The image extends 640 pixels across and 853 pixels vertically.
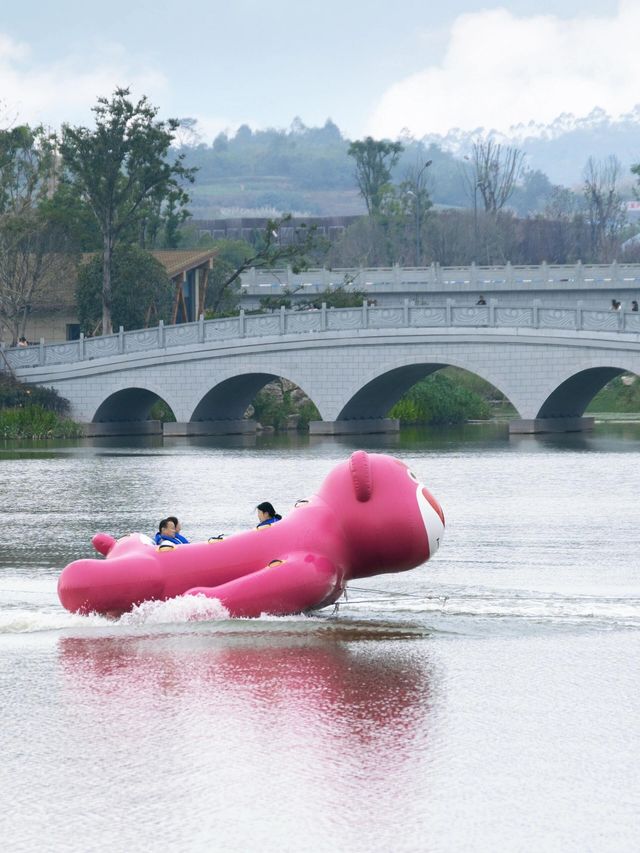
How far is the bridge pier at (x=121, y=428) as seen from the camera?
59156 millimetres

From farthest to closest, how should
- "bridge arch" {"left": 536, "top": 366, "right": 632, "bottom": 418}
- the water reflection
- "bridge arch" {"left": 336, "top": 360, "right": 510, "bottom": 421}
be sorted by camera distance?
"bridge arch" {"left": 336, "top": 360, "right": 510, "bottom": 421}
"bridge arch" {"left": 536, "top": 366, "right": 632, "bottom": 418}
the water reflection

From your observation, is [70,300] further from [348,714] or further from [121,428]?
[348,714]

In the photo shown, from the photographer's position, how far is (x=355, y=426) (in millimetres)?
58406

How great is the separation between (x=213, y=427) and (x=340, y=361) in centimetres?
675

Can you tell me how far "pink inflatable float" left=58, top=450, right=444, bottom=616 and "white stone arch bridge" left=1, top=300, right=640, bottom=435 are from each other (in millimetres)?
36258

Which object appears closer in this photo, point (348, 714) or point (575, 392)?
point (348, 714)

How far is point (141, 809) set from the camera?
28.1 ft

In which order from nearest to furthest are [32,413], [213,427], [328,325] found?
1. [32,413]
2. [328,325]
3. [213,427]

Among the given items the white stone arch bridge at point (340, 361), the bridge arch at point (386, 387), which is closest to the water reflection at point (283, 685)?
the white stone arch bridge at point (340, 361)

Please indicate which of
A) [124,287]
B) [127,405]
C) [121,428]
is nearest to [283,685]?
[121,428]

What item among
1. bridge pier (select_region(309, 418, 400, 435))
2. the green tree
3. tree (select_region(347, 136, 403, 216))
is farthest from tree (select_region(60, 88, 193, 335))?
tree (select_region(347, 136, 403, 216))

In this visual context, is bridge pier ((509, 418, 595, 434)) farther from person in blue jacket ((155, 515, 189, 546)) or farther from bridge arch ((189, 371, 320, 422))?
person in blue jacket ((155, 515, 189, 546))

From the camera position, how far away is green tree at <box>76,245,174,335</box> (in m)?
64.2

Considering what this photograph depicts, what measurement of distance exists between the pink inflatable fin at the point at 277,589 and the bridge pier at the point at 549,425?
39.1m
